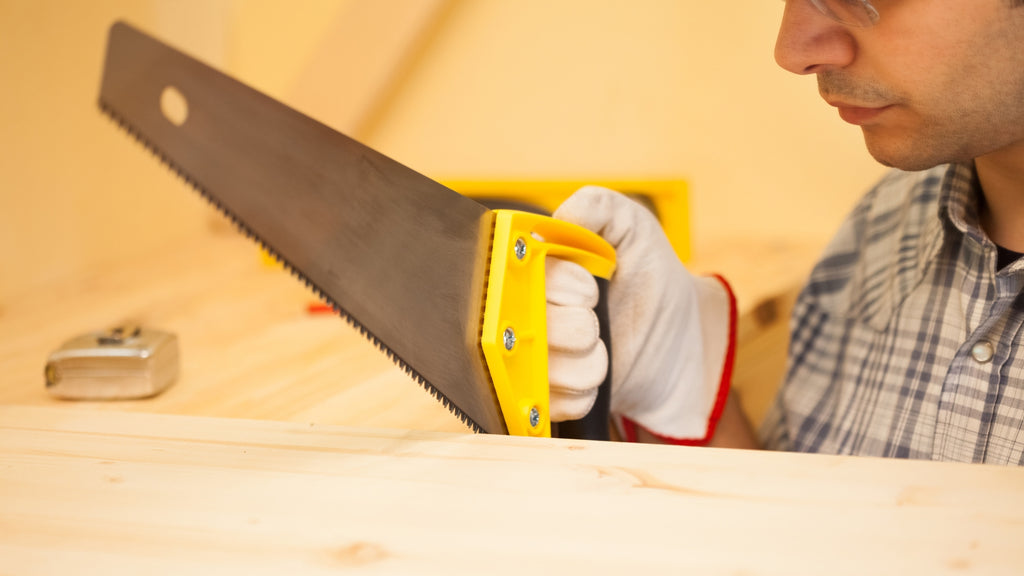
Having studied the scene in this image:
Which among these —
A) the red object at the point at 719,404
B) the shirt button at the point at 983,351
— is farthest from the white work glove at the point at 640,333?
the shirt button at the point at 983,351

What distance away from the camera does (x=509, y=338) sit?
1.92ft

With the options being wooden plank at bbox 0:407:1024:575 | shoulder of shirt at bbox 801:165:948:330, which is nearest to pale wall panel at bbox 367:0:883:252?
shoulder of shirt at bbox 801:165:948:330

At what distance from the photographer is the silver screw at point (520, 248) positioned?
1.94 feet

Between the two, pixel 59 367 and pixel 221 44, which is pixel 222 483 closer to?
pixel 59 367

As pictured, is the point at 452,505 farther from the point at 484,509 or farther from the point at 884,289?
the point at 884,289

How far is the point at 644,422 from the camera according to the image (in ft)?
2.64

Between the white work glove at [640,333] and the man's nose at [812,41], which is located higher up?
the man's nose at [812,41]

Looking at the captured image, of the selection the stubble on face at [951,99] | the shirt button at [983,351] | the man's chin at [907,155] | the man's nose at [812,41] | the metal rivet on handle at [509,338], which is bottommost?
the shirt button at [983,351]

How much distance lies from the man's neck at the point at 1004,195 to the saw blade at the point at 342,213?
46cm

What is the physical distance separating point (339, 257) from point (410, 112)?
901 mm

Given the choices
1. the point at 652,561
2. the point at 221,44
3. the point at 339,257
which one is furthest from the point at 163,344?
the point at 221,44

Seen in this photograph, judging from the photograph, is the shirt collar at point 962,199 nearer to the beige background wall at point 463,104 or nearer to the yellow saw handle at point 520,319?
the yellow saw handle at point 520,319

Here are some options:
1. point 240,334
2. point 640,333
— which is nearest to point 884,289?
point 640,333

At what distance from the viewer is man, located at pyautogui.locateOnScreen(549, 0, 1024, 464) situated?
2.02 feet
